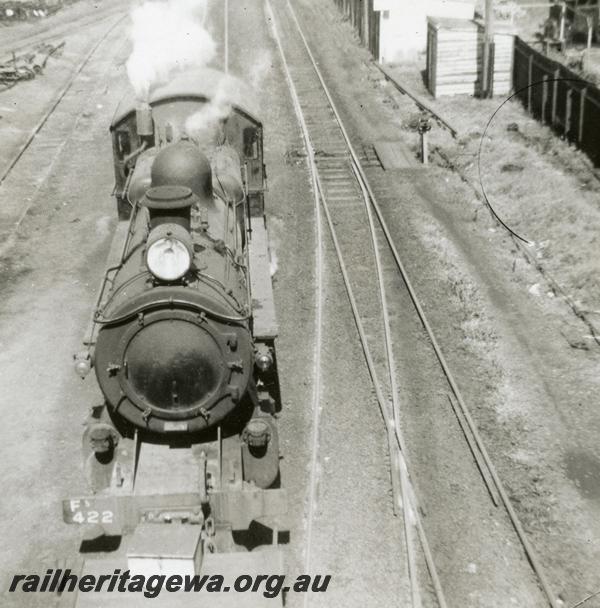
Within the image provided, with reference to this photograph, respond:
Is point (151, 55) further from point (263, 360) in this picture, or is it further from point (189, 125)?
point (263, 360)

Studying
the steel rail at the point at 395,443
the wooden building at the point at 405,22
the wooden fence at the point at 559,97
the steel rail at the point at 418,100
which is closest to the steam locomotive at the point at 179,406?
the steel rail at the point at 395,443

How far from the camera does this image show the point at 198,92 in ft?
42.3

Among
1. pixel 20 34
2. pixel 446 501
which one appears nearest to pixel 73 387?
pixel 446 501

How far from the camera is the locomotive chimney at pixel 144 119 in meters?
12.2

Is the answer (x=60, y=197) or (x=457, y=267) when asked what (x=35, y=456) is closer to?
(x=457, y=267)

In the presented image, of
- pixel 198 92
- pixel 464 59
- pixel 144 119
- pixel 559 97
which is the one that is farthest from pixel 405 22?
pixel 144 119

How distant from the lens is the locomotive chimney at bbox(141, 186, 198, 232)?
8.51 meters

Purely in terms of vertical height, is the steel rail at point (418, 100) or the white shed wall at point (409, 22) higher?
the white shed wall at point (409, 22)

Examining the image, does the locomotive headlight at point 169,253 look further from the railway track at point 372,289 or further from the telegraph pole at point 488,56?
the telegraph pole at point 488,56

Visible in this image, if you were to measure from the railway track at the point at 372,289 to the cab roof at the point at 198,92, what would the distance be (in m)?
3.72

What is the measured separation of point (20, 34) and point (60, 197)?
21.1 m

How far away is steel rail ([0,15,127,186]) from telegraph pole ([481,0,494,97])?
1471cm

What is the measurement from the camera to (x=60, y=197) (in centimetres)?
1991

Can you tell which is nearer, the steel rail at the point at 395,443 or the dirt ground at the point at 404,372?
the steel rail at the point at 395,443
